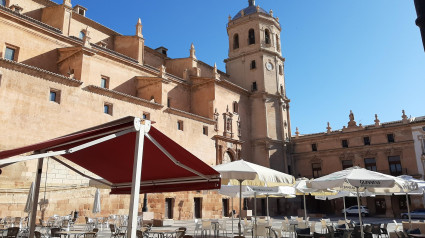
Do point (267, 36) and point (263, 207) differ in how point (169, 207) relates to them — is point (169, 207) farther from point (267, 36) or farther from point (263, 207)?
point (267, 36)

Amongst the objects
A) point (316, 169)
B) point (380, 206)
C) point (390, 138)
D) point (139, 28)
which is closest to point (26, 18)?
point (139, 28)

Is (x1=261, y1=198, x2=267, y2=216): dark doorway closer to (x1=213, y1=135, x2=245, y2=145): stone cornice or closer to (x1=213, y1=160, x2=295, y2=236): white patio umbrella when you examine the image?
(x1=213, y1=135, x2=245, y2=145): stone cornice

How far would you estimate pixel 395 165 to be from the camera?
1315 inches

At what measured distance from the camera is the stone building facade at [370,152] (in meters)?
32.2

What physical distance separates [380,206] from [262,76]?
18.9m

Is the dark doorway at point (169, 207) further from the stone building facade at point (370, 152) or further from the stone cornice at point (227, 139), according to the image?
the stone building facade at point (370, 152)

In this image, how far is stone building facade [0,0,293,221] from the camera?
16328 mm

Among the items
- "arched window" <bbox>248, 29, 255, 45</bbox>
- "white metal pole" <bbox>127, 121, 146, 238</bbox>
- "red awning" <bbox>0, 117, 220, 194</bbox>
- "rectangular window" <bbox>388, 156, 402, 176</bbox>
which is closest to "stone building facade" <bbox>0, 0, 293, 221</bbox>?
"arched window" <bbox>248, 29, 255, 45</bbox>

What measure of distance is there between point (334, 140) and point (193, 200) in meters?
20.6

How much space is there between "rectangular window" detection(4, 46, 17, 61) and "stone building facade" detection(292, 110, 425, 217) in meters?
30.9

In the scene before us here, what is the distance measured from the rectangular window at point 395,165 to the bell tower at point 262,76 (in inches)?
423

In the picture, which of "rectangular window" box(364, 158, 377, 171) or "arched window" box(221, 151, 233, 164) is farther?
"rectangular window" box(364, 158, 377, 171)

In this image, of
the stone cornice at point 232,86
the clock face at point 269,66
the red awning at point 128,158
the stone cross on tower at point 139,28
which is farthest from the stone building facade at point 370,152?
the red awning at point 128,158

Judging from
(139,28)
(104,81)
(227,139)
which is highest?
(139,28)
